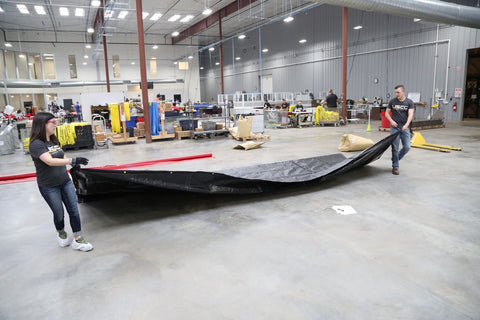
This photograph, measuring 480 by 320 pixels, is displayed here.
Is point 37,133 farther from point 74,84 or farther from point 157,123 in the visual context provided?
point 74,84

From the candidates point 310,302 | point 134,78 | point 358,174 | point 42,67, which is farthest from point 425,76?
point 42,67

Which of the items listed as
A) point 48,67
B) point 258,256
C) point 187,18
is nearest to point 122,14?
point 187,18

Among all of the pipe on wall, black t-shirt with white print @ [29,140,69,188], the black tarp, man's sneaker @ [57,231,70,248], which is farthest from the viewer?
the pipe on wall

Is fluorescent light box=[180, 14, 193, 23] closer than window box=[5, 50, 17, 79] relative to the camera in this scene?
Yes

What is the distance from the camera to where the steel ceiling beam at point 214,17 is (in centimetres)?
2019

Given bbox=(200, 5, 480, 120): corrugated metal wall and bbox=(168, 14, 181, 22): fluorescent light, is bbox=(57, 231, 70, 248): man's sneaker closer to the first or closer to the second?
bbox=(200, 5, 480, 120): corrugated metal wall

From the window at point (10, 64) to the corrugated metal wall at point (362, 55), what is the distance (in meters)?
19.9

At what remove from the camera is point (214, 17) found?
23562 millimetres

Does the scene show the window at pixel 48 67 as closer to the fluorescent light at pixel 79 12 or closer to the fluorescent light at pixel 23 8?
the fluorescent light at pixel 79 12

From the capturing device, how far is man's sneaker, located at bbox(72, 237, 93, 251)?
11.4 feet

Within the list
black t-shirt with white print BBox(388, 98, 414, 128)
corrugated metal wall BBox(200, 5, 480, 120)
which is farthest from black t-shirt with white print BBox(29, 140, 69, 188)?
corrugated metal wall BBox(200, 5, 480, 120)

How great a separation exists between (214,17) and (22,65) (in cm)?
1698

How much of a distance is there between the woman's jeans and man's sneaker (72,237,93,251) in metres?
0.09

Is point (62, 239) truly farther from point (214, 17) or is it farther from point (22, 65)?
point (22, 65)
